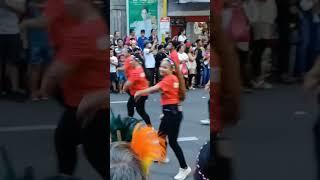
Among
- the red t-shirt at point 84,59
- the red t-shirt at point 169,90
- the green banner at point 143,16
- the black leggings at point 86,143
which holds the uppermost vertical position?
the green banner at point 143,16

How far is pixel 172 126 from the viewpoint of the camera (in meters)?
4.45

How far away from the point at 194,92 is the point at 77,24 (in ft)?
27.5

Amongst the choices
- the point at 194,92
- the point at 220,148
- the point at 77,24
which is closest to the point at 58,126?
the point at 77,24

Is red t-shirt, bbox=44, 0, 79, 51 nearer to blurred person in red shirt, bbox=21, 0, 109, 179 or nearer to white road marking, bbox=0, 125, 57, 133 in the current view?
blurred person in red shirt, bbox=21, 0, 109, 179

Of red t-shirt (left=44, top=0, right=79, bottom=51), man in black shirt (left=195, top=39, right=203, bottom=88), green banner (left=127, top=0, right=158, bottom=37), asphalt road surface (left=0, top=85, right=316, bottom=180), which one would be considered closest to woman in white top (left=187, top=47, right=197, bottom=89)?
man in black shirt (left=195, top=39, right=203, bottom=88)

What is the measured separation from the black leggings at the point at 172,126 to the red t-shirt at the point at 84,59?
3.17 m

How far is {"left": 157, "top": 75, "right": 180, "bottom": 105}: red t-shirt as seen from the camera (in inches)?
187

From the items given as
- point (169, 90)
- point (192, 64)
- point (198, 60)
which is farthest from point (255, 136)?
point (198, 60)

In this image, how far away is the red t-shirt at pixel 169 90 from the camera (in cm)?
476

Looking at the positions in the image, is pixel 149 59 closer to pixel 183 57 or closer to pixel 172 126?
pixel 183 57

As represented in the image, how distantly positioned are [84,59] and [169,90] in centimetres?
380

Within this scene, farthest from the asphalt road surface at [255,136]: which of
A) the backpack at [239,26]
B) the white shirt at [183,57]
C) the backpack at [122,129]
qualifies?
the white shirt at [183,57]

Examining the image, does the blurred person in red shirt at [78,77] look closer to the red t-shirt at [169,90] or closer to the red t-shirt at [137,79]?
the red t-shirt at [169,90]

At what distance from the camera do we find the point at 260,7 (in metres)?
1.02
